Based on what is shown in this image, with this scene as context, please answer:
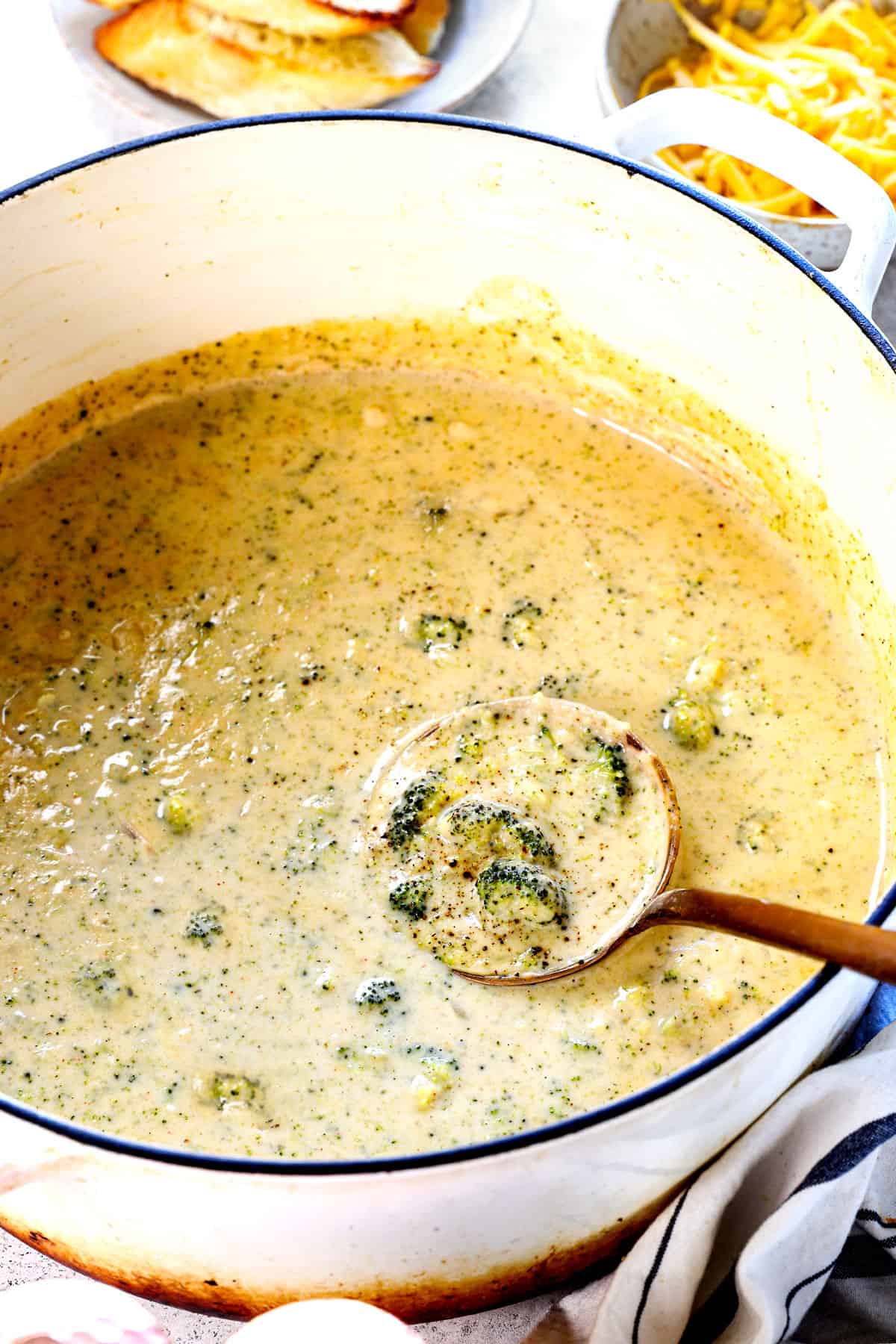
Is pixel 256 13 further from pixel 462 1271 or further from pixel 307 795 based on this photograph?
pixel 462 1271

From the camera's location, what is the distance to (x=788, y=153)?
1.47 metres

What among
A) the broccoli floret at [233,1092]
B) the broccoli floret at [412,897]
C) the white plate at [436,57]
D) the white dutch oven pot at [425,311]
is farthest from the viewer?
the white plate at [436,57]

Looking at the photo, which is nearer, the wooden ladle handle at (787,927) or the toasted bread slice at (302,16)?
the wooden ladle handle at (787,927)

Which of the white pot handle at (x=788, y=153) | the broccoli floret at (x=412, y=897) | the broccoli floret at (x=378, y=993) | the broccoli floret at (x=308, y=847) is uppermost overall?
the white pot handle at (x=788, y=153)

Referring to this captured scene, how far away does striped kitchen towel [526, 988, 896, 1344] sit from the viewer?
1.19 m

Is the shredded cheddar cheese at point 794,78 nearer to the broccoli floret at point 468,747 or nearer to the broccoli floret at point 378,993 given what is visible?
the broccoli floret at point 468,747

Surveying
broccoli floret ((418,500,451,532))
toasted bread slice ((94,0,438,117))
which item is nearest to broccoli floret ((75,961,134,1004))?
broccoli floret ((418,500,451,532))

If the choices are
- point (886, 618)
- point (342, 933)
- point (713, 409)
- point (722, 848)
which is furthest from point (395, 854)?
point (713, 409)

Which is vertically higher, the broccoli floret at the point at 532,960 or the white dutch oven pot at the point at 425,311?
the white dutch oven pot at the point at 425,311

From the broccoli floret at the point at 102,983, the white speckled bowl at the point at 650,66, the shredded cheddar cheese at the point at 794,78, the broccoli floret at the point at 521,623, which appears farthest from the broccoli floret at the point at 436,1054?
the shredded cheddar cheese at the point at 794,78

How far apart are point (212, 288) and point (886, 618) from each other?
2.88 ft

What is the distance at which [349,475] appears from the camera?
1.80 metres

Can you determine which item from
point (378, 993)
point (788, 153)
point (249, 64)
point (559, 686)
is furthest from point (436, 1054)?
point (249, 64)

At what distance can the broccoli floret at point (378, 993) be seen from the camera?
1.35 m
